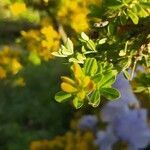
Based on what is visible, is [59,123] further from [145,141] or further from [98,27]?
[98,27]

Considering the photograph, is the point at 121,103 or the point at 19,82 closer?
the point at 121,103

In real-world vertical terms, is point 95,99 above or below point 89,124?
above

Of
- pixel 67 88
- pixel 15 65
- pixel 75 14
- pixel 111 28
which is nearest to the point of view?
pixel 67 88

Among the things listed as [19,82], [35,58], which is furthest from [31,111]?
[35,58]

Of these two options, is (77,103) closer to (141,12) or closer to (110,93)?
(110,93)

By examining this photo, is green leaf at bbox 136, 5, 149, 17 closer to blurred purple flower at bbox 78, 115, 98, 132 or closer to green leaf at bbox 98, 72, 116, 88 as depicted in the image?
green leaf at bbox 98, 72, 116, 88

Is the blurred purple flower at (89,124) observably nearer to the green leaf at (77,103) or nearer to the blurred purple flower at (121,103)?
the blurred purple flower at (121,103)

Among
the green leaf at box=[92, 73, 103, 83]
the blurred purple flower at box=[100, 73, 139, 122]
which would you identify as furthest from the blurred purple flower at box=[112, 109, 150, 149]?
the green leaf at box=[92, 73, 103, 83]

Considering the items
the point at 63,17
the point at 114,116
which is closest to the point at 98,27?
the point at 63,17
